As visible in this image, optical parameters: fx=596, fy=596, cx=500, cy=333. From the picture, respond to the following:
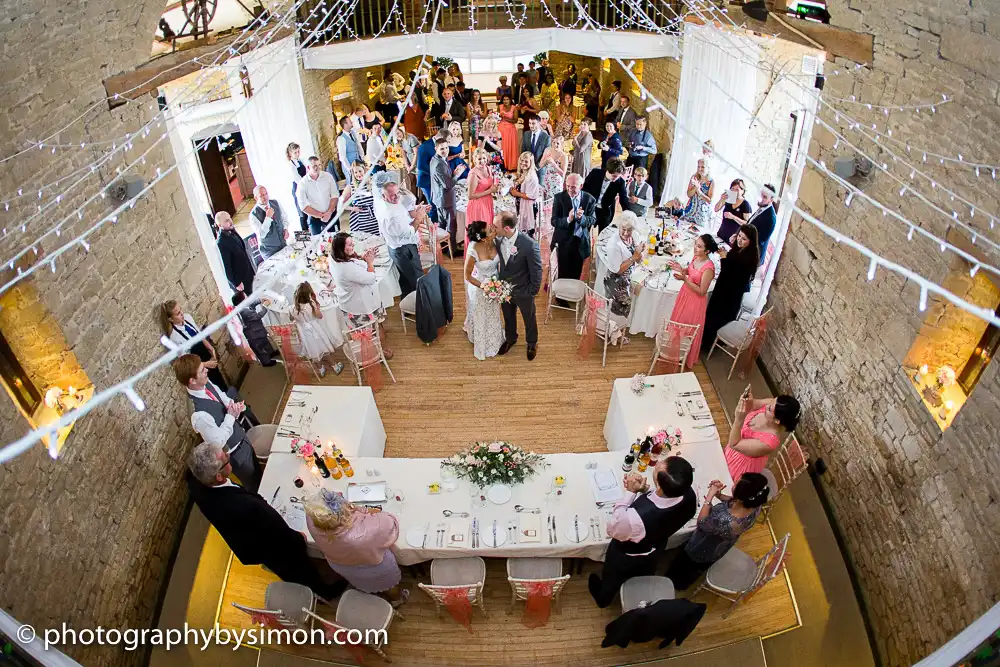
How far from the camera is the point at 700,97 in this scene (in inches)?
346

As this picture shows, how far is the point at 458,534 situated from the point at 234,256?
408 cm

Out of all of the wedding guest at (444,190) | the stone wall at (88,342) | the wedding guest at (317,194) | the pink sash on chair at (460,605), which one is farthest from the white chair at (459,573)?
the wedding guest at (317,194)

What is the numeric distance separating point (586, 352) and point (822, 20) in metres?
3.67

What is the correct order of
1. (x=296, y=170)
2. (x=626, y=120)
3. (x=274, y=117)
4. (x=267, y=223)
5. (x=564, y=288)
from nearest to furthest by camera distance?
(x=564, y=288) → (x=267, y=223) → (x=274, y=117) → (x=296, y=170) → (x=626, y=120)

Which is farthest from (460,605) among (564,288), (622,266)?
(564,288)

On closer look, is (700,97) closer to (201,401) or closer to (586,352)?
(586,352)

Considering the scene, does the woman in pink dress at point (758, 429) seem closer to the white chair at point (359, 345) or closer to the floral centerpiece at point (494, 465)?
the floral centerpiece at point (494, 465)

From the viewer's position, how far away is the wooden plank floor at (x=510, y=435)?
13.7ft

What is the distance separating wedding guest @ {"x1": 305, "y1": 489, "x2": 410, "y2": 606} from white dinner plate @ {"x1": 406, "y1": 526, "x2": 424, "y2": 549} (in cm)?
11

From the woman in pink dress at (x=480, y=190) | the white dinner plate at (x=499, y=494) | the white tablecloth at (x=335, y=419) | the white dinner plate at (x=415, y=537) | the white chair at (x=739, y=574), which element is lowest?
the white chair at (x=739, y=574)

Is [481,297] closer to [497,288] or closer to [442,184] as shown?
[497,288]

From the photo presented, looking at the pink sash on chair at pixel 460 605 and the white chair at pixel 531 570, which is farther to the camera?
the white chair at pixel 531 570

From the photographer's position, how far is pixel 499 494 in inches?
167

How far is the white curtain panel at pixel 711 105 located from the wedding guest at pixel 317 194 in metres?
4.74
